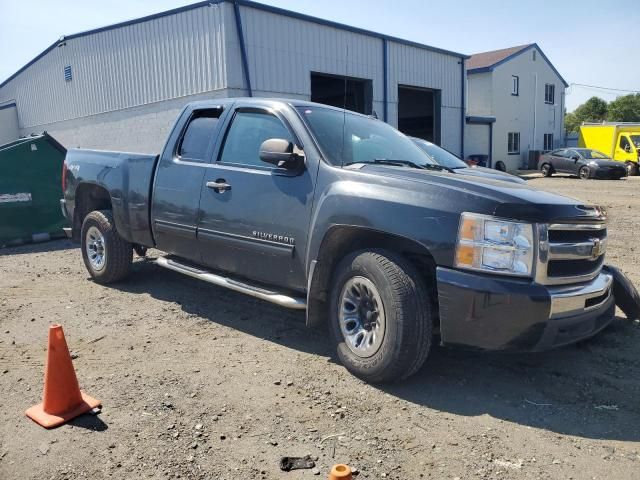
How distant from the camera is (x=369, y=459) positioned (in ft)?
9.34

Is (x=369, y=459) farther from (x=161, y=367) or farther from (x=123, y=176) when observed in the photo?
(x=123, y=176)

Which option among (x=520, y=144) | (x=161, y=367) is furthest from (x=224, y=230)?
(x=520, y=144)

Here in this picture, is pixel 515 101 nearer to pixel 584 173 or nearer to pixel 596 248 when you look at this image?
pixel 584 173

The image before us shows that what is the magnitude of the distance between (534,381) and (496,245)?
1179 mm

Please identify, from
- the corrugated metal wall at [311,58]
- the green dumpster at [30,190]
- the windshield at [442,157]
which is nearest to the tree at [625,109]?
the corrugated metal wall at [311,58]

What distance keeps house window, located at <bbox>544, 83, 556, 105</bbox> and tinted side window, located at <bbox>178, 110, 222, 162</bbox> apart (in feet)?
132

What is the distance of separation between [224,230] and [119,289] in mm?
2339

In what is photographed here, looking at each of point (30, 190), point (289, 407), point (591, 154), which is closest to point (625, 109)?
point (591, 154)

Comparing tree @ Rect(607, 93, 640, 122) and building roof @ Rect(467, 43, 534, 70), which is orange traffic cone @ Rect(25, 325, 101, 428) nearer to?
building roof @ Rect(467, 43, 534, 70)

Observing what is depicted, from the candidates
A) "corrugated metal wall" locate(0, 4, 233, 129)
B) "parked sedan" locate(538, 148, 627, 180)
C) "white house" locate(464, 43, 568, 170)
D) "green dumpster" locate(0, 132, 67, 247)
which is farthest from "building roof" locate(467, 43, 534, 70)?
"green dumpster" locate(0, 132, 67, 247)

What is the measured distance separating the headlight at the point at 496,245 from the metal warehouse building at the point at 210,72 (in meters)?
9.50

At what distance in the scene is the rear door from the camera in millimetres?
4988

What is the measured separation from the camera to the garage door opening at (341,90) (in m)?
20.0

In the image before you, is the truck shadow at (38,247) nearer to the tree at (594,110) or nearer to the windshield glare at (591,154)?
the windshield glare at (591,154)
